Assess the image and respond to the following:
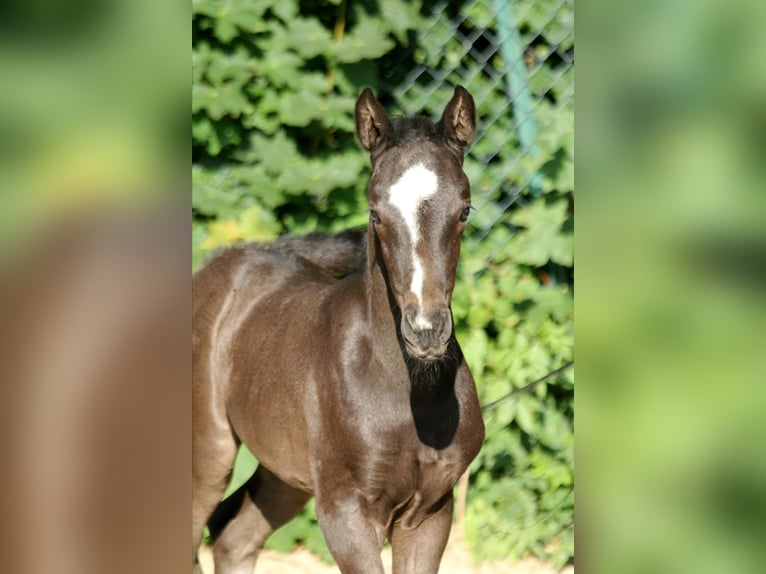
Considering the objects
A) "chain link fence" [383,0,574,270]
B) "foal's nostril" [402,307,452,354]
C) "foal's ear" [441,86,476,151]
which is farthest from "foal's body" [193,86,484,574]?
"chain link fence" [383,0,574,270]

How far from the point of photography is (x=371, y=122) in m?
2.70

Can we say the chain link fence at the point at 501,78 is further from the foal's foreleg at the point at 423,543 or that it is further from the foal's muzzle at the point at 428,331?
the foal's muzzle at the point at 428,331

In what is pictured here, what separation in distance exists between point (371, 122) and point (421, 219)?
0.49 meters

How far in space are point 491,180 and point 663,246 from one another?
3454mm

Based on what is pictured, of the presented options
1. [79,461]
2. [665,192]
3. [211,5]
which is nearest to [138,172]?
[79,461]

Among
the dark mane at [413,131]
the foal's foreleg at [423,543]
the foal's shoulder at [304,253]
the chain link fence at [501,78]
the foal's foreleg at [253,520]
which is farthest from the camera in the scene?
the chain link fence at [501,78]

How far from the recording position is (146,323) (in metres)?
0.78

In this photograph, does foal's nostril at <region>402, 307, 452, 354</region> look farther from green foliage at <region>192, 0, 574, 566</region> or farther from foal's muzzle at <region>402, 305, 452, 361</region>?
green foliage at <region>192, 0, 574, 566</region>

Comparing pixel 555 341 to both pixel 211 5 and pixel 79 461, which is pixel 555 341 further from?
pixel 79 461

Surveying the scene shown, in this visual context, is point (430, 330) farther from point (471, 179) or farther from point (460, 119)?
point (471, 179)

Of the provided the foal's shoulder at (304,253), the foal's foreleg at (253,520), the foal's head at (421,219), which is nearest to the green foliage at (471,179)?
the foal's shoulder at (304,253)

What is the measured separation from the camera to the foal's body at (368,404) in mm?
2625

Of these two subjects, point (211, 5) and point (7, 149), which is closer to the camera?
point (7, 149)

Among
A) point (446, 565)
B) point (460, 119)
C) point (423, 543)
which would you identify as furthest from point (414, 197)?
point (446, 565)
